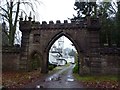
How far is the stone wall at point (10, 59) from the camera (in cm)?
2662

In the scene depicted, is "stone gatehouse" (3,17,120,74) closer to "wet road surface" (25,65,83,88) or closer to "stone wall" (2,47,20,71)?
"stone wall" (2,47,20,71)

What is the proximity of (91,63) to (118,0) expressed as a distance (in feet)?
33.4

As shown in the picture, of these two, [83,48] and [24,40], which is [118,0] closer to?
[83,48]

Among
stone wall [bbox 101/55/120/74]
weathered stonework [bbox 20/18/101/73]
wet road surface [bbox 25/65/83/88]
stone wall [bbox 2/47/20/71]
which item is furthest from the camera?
stone wall [bbox 2/47/20/71]

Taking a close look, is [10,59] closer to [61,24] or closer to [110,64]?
[61,24]

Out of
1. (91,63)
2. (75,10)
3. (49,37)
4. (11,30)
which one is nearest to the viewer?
(91,63)

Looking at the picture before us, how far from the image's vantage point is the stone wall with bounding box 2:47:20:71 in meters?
26.6

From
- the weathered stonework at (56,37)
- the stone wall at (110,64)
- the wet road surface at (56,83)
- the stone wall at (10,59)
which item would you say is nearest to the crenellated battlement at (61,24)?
the weathered stonework at (56,37)

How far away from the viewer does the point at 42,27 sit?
89.9 feet

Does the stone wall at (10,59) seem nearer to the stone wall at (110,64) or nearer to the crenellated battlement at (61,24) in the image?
the crenellated battlement at (61,24)

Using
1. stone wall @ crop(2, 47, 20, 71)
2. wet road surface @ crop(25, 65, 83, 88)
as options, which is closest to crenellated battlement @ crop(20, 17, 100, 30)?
stone wall @ crop(2, 47, 20, 71)

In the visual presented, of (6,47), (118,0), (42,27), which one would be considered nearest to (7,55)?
(6,47)

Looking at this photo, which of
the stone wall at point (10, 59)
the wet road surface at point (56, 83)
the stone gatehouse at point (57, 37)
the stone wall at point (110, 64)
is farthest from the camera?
the stone wall at point (10, 59)

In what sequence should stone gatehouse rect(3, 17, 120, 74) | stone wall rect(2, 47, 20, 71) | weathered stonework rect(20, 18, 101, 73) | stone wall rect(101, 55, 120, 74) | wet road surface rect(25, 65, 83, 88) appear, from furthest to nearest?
1. stone wall rect(2, 47, 20, 71)
2. weathered stonework rect(20, 18, 101, 73)
3. stone gatehouse rect(3, 17, 120, 74)
4. stone wall rect(101, 55, 120, 74)
5. wet road surface rect(25, 65, 83, 88)
